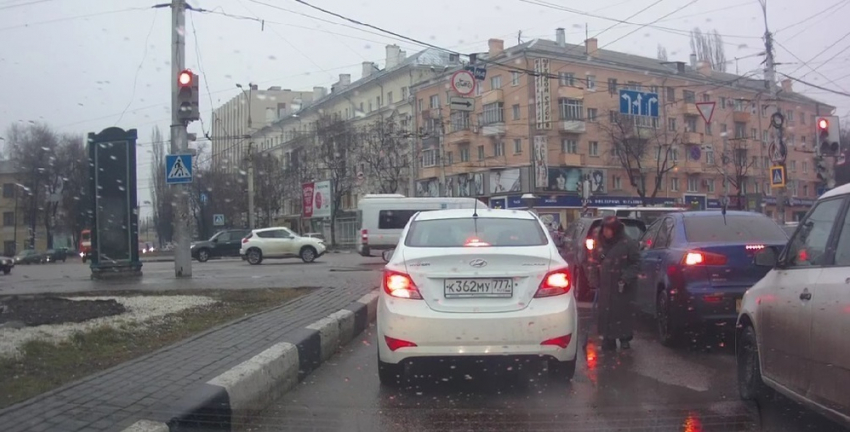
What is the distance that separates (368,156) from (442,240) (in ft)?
154

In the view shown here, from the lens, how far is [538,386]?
21.6 feet

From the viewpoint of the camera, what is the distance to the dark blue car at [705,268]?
8016 mm

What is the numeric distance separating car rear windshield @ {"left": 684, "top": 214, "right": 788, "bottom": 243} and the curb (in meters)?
4.26

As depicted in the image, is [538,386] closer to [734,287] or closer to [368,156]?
[734,287]

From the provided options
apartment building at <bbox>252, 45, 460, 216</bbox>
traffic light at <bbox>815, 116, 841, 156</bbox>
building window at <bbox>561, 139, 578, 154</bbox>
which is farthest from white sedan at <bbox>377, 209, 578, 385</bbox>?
building window at <bbox>561, 139, 578, 154</bbox>

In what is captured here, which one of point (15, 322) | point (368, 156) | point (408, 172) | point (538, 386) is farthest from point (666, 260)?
point (408, 172)

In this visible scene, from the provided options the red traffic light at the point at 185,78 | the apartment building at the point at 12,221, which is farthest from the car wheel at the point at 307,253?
the apartment building at the point at 12,221

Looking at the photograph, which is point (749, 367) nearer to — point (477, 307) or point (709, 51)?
point (477, 307)

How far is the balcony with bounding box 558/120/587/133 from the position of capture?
173ft

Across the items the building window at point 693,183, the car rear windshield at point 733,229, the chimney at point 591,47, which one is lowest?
the car rear windshield at point 733,229

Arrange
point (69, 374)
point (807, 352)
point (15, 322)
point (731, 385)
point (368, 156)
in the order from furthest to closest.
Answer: point (368, 156)
point (15, 322)
point (731, 385)
point (69, 374)
point (807, 352)

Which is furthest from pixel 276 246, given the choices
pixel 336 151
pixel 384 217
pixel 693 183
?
pixel 693 183

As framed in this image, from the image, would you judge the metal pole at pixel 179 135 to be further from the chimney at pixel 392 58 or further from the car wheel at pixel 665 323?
the chimney at pixel 392 58

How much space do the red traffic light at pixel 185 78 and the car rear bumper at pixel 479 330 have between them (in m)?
12.1
